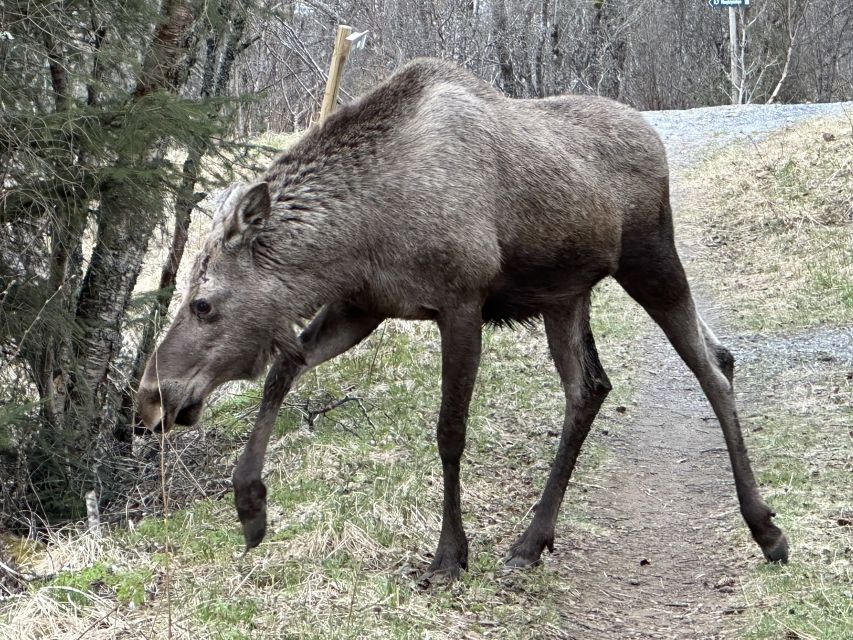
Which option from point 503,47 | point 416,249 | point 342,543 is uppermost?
point 503,47

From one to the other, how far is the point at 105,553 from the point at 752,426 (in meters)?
5.16

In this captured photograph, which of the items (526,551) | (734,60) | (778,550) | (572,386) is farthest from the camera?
(734,60)

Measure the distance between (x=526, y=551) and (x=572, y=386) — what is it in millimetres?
1096

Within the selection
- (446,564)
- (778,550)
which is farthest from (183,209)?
(778,550)

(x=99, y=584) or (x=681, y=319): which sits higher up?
(x=681, y=319)

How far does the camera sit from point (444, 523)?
5277mm

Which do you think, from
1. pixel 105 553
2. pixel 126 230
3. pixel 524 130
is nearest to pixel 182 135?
pixel 126 230

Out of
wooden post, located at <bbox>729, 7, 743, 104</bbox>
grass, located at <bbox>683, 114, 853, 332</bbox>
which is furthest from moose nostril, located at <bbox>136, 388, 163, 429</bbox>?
wooden post, located at <bbox>729, 7, 743, 104</bbox>

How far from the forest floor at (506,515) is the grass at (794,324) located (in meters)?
0.03

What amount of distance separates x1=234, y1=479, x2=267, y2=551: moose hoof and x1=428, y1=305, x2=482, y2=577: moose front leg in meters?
0.92

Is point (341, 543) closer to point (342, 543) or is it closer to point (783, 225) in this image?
point (342, 543)

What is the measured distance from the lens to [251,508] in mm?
4914

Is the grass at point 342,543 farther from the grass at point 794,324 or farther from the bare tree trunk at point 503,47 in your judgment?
the bare tree trunk at point 503,47

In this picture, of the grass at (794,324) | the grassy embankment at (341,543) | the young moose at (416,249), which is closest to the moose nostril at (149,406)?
the young moose at (416,249)
